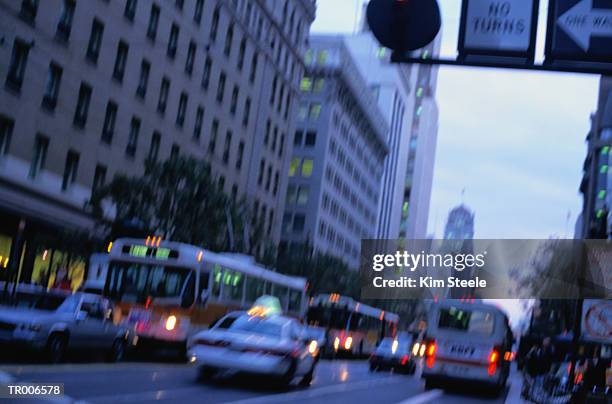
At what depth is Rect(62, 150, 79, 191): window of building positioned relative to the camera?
35906mm

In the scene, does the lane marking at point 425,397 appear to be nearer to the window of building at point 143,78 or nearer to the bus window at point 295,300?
the bus window at point 295,300

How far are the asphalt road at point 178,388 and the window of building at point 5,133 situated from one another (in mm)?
15115

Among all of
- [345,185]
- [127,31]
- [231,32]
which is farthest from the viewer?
[345,185]

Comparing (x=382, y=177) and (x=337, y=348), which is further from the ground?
(x=382, y=177)

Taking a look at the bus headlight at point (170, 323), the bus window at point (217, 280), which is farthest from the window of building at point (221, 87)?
the bus headlight at point (170, 323)

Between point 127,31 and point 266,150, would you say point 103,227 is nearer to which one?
point 127,31

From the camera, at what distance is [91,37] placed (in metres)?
37.0

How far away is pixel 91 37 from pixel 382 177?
9316cm

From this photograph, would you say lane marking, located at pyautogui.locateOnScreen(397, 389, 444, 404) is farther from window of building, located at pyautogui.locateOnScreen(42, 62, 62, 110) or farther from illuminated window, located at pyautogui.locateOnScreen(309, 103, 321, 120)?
illuminated window, located at pyautogui.locateOnScreen(309, 103, 321, 120)

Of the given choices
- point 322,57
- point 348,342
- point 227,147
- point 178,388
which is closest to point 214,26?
point 227,147

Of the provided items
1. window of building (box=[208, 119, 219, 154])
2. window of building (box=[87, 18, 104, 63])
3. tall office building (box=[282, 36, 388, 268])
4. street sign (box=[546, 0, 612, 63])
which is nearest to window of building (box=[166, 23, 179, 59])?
window of building (box=[87, 18, 104, 63])

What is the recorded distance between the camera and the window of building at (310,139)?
87.5 m

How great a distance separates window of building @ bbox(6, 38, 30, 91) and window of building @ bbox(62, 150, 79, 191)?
4565 mm

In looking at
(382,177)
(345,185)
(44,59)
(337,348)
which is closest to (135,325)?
(44,59)
